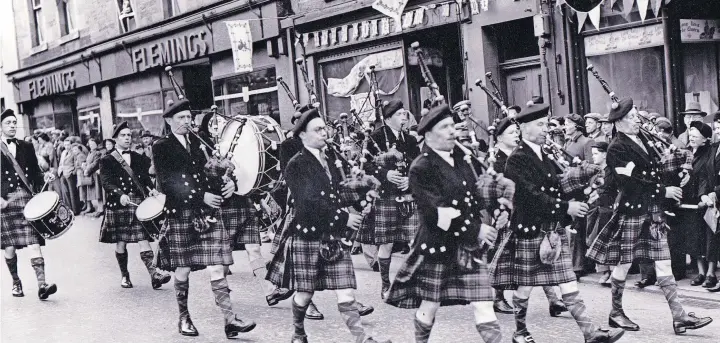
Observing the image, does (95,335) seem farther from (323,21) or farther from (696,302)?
(323,21)

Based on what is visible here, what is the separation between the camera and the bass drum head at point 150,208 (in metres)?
9.23

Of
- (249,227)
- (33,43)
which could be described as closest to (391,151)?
(249,227)

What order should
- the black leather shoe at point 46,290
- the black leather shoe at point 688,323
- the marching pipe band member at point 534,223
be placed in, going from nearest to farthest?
the marching pipe band member at point 534,223
the black leather shoe at point 688,323
the black leather shoe at point 46,290

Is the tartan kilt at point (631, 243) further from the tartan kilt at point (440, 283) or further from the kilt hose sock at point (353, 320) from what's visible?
the kilt hose sock at point (353, 320)

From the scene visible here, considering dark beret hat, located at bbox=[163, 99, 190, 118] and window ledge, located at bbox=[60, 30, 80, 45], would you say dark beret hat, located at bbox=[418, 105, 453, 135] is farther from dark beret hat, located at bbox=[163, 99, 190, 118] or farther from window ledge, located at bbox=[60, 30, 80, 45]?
window ledge, located at bbox=[60, 30, 80, 45]

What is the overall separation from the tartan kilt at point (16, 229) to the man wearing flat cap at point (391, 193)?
3.79 meters

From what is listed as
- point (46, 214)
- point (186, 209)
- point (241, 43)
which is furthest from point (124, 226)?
point (241, 43)

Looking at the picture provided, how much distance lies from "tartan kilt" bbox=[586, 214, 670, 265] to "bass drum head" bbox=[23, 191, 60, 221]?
600cm

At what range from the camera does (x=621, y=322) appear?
6.89 metres

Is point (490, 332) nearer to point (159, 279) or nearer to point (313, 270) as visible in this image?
point (313, 270)

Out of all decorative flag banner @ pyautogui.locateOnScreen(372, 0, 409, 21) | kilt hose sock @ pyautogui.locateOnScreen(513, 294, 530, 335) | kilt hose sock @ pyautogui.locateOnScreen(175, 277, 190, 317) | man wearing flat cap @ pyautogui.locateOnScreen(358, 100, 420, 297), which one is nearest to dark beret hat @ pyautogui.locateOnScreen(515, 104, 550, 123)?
kilt hose sock @ pyautogui.locateOnScreen(513, 294, 530, 335)

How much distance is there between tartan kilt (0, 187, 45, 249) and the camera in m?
9.89

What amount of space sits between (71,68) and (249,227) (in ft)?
60.1

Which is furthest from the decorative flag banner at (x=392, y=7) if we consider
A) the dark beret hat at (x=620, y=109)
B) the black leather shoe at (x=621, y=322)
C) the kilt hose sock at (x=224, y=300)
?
the black leather shoe at (x=621, y=322)
